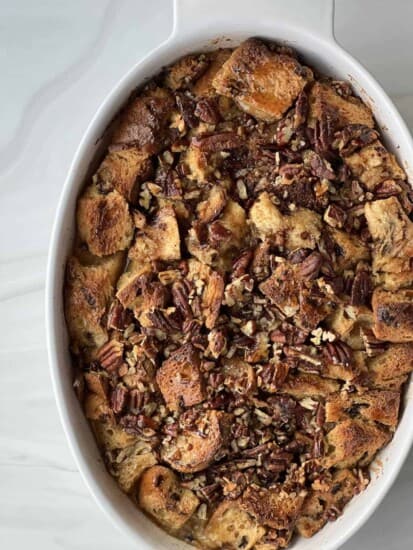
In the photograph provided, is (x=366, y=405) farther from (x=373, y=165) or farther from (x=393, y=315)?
(x=373, y=165)

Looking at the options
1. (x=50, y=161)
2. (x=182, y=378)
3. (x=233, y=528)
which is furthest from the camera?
(x=50, y=161)

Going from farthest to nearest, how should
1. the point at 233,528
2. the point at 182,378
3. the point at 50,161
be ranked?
1. the point at 50,161
2. the point at 233,528
3. the point at 182,378

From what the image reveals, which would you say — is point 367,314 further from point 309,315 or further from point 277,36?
point 277,36

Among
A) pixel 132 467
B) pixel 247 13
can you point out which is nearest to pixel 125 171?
pixel 247 13

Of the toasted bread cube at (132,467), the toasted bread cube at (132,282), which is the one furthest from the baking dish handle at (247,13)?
the toasted bread cube at (132,467)

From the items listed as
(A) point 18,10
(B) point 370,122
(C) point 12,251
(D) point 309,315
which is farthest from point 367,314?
(A) point 18,10

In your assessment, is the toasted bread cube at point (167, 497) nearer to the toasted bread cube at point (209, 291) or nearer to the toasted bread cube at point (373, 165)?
the toasted bread cube at point (209, 291)
